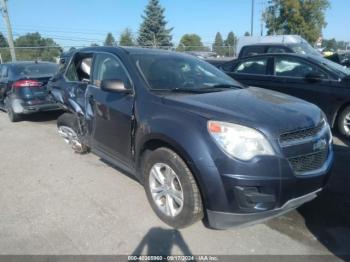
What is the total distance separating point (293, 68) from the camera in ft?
22.7

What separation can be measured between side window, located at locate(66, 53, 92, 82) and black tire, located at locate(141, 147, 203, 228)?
2.26 meters

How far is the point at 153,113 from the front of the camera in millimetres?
3338

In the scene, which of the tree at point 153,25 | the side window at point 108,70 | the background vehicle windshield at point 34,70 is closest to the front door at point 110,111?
→ the side window at point 108,70

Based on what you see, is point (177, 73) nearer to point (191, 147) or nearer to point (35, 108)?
point (191, 147)

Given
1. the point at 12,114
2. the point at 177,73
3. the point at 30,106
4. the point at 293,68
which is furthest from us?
the point at 12,114

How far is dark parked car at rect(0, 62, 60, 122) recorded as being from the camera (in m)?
7.86

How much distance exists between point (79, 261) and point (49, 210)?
3.64 ft

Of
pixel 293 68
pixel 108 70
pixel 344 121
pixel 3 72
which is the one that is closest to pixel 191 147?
pixel 108 70

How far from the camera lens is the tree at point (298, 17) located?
3859cm

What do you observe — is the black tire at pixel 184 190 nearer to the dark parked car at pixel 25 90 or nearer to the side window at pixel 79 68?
the side window at pixel 79 68

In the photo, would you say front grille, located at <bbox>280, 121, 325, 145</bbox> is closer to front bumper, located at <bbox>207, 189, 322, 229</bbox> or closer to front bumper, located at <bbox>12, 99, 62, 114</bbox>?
front bumper, located at <bbox>207, 189, 322, 229</bbox>

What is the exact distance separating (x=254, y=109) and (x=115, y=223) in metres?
1.84

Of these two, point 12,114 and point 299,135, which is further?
point 12,114

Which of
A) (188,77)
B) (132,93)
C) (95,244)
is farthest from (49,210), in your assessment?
(188,77)
